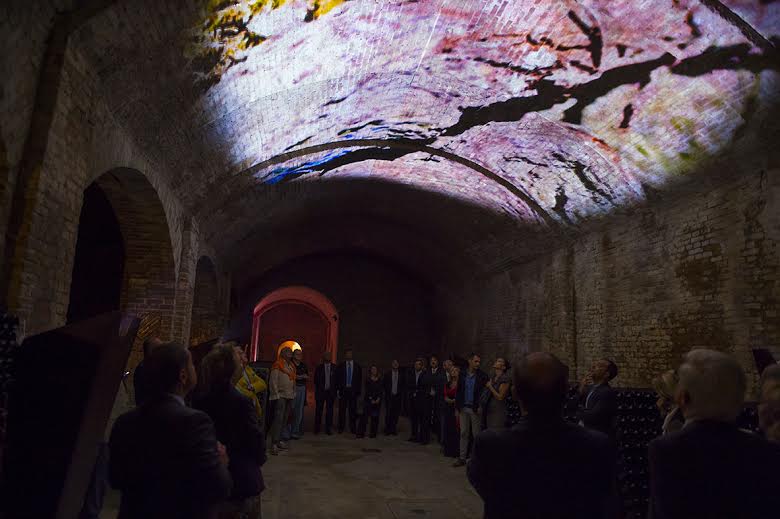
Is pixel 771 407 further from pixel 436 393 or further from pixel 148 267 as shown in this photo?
pixel 436 393

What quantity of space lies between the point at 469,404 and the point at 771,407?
19.9 ft

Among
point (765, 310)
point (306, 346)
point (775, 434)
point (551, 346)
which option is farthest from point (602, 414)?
point (306, 346)

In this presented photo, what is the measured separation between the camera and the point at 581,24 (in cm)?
630

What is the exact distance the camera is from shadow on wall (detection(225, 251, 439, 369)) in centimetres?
1897

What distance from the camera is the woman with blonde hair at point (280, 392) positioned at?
29.0 ft

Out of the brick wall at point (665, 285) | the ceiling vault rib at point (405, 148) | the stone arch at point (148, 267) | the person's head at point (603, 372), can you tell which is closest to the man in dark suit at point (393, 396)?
the brick wall at point (665, 285)

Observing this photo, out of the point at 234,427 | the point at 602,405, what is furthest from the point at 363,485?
the point at 234,427

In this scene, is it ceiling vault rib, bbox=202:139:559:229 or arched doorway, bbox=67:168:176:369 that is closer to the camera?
arched doorway, bbox=67:168:176:369

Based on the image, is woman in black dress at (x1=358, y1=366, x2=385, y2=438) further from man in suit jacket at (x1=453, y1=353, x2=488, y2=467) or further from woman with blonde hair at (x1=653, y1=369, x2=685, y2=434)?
woman with blonde hair at (x1=653, y1=369, x2=685, y2=434)

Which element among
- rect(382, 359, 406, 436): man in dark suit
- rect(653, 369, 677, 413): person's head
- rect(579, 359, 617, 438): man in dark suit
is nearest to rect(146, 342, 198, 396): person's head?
rect(579, 359, 617, 438): man in dark suit

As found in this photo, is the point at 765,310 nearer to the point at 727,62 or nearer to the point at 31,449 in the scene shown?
the point at 727,62

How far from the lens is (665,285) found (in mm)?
8141

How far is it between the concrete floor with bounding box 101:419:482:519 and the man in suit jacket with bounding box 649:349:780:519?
3.97 m

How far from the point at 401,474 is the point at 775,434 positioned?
5776 mm
